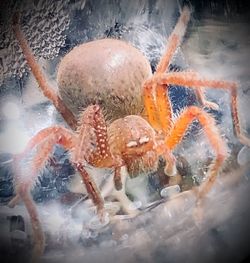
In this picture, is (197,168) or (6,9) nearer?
(6,9)

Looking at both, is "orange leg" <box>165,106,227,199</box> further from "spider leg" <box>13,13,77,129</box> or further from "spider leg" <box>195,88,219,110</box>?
"spider leg" <box>13,13,77,129</box>

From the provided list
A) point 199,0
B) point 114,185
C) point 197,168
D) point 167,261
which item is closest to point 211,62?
point 199,0

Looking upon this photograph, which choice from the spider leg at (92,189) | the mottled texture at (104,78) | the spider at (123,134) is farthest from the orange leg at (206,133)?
the spider leg at (92,189)

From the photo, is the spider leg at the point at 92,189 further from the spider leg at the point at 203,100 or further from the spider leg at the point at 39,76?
the spider leg at the point at 203,100

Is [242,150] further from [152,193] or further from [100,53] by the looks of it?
[100,53]

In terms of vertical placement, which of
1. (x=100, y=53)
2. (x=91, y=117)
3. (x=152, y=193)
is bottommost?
(x=152, y=193)

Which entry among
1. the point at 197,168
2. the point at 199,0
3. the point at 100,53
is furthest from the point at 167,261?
the point at 199,0

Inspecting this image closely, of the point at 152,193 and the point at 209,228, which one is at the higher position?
the point at 152,193
